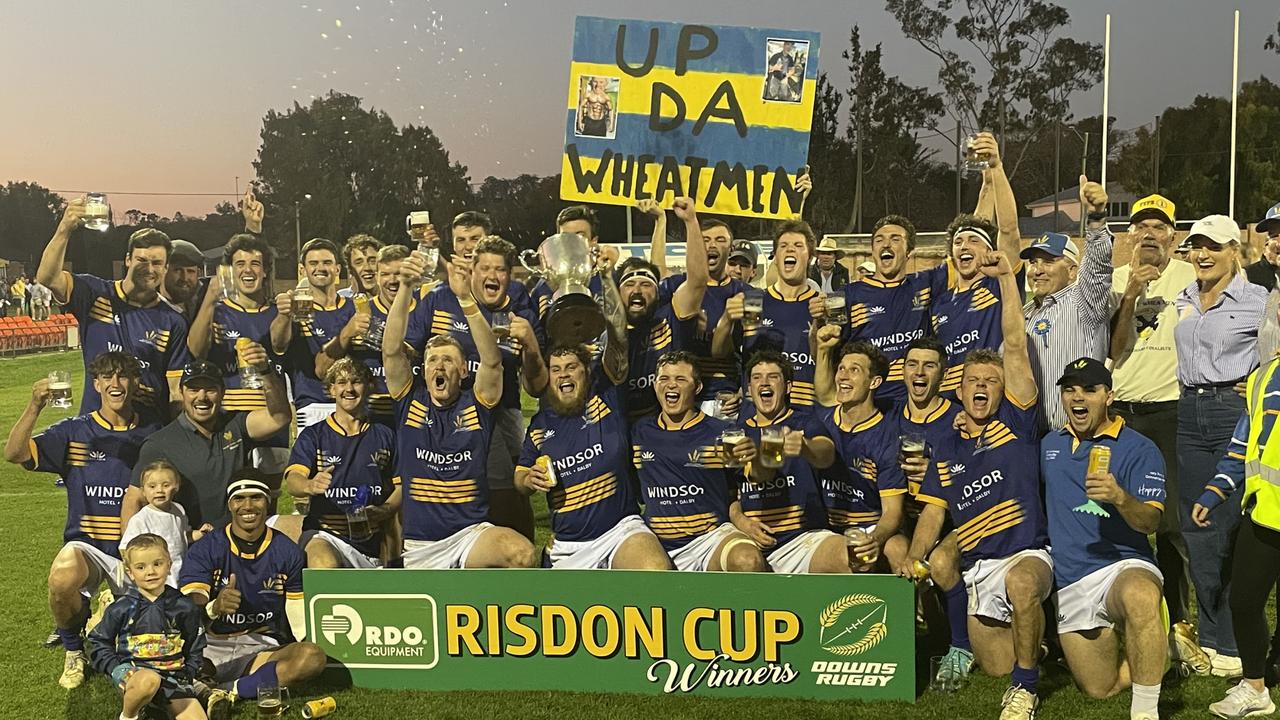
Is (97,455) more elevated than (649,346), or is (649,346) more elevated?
(649,346)

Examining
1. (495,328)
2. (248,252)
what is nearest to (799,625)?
(495,328)

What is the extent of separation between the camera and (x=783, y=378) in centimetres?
559

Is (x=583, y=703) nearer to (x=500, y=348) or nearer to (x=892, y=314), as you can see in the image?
(x=500, y=348)

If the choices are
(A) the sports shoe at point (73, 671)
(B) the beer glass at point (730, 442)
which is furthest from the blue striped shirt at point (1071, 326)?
(A) the sports shoe at point (73, 671)

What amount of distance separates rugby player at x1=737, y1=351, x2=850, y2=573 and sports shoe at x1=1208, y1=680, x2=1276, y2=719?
6.49ft

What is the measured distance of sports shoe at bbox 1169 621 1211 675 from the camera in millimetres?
5559

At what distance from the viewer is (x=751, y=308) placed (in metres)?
5.98

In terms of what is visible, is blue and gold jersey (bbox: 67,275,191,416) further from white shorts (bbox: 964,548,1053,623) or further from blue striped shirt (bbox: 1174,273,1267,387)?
blue striped shirt (bbox: 1174,273,1267,387)

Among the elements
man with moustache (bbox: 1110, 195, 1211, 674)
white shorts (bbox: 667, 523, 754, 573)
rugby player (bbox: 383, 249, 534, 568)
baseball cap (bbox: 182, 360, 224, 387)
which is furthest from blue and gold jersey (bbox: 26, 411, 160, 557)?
man with moustache (bbox: 1110, 195, 1211, 674)

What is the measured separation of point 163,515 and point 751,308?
3.66 m

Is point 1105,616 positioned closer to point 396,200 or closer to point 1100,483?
point 1100,483

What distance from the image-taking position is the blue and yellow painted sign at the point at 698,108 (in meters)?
6.32

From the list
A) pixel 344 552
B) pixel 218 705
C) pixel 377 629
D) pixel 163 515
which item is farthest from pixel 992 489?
pixel 163 515

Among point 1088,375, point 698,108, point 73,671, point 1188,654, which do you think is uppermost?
point 698,108
